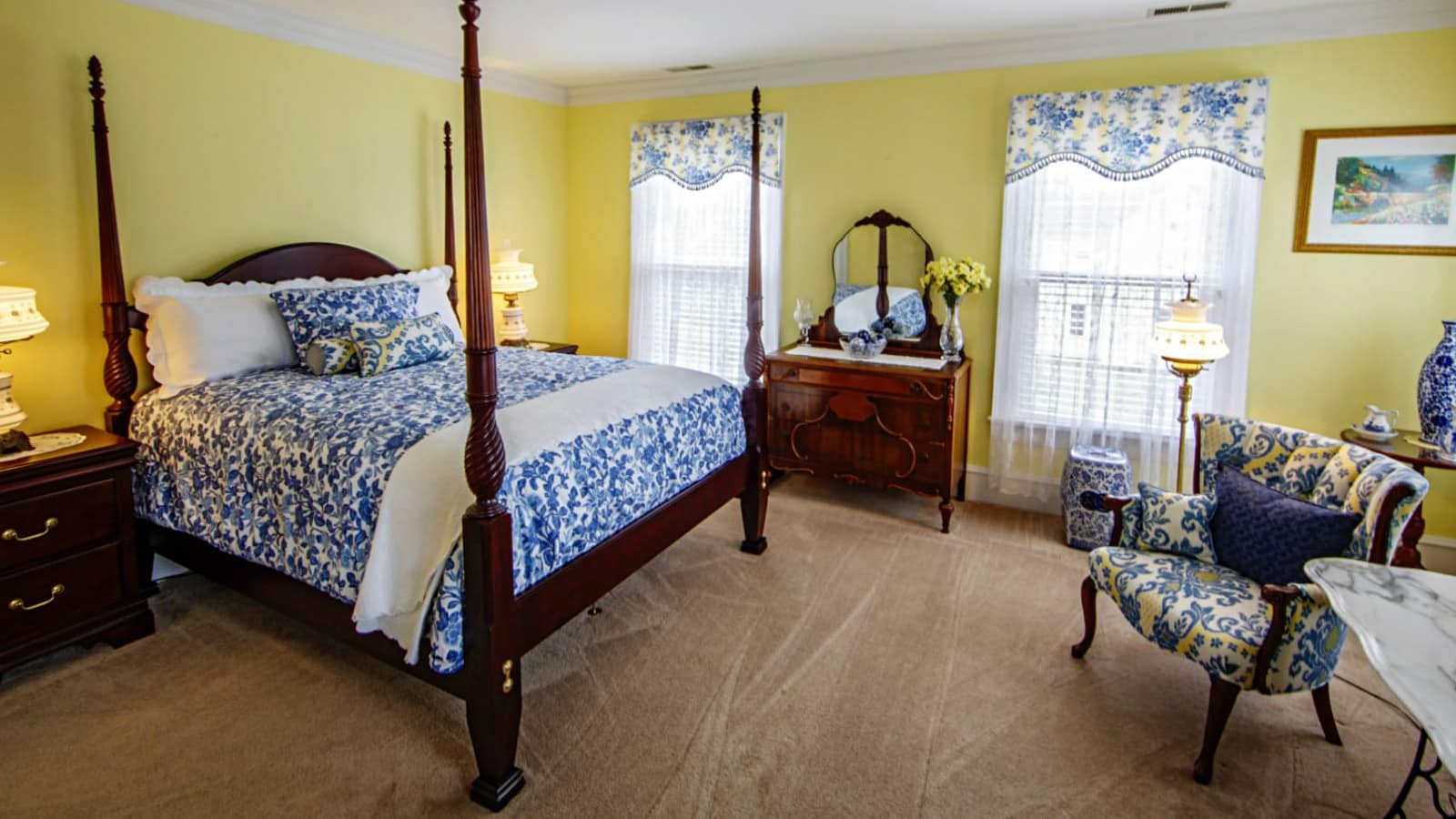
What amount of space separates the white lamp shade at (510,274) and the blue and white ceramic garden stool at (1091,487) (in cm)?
322

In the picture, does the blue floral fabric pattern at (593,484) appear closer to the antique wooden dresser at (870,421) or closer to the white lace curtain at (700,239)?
the antique wooden dresser at (870,421)

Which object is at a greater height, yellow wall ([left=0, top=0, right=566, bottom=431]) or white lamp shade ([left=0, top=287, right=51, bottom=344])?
yellow wall ([left=0, top=0, right=566, bottom=431])

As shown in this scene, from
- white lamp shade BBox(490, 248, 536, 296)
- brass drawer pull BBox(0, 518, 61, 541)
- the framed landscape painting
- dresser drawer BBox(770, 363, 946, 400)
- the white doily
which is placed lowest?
brass drawer pull BBox(0, 518, 61, 541)

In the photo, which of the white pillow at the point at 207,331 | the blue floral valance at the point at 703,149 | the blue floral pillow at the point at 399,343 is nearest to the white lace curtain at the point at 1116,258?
the blue floral valance at the point at 703,149

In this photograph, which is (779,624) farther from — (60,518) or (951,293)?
(60,518)

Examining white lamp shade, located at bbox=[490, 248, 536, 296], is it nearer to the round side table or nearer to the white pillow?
the white pillow

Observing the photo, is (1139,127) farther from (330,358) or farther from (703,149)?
(330,358)

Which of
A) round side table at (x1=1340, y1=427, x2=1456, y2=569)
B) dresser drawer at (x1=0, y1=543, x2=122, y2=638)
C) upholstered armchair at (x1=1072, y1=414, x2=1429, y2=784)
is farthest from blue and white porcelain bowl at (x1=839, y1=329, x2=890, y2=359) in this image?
dresser drawer at (x1=0, y1=543, x2=122, y2=638)

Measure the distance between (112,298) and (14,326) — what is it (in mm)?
576

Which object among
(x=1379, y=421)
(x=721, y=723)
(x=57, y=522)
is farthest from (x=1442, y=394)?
(x=57, y=522)

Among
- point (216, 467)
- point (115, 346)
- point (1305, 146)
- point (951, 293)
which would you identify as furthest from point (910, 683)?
point (115, 346)

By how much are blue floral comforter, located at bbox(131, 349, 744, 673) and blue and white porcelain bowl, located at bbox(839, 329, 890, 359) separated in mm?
1100

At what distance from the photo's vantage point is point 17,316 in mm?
2631

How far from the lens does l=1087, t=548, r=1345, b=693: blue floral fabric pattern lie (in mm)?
2117
